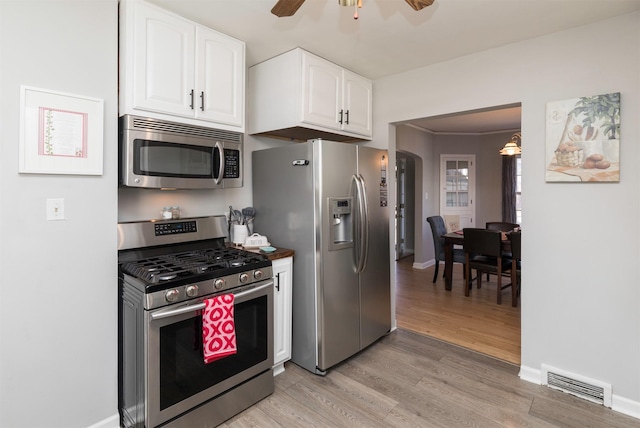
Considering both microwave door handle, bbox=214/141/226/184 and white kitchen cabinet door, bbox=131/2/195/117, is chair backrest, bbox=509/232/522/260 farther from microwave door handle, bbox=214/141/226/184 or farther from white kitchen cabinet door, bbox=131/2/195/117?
white kitchen cabinet door, bbox=131/2/195/117

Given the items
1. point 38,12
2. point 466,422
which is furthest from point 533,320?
point 38,12

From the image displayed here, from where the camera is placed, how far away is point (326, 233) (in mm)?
2533

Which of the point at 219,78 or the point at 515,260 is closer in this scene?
the point at 219,78

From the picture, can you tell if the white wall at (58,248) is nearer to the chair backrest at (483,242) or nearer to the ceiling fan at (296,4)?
the ceiling fan at (296,4)

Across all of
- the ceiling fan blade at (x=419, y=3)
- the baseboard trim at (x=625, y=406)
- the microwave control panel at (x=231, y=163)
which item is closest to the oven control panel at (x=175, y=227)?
the microwave control panel at (x=231, y=163)

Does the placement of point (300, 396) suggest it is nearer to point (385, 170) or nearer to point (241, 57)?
point (385, 170)

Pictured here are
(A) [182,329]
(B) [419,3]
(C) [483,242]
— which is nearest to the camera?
(B) [419,3]

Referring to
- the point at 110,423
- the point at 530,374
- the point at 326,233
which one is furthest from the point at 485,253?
the point at 110,423

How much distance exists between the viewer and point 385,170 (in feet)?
10.3

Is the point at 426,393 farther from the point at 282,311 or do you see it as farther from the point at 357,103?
the point at 357,103

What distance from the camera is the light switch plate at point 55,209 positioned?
171cm

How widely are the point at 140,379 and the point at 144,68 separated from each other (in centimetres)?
171

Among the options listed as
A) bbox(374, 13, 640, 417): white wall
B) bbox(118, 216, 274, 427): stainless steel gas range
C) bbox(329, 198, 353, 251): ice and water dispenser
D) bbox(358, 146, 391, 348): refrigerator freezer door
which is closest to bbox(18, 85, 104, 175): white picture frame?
bbox(118, 216, 274, 427): stainless steel gas range

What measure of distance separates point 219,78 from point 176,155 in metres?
0.61
